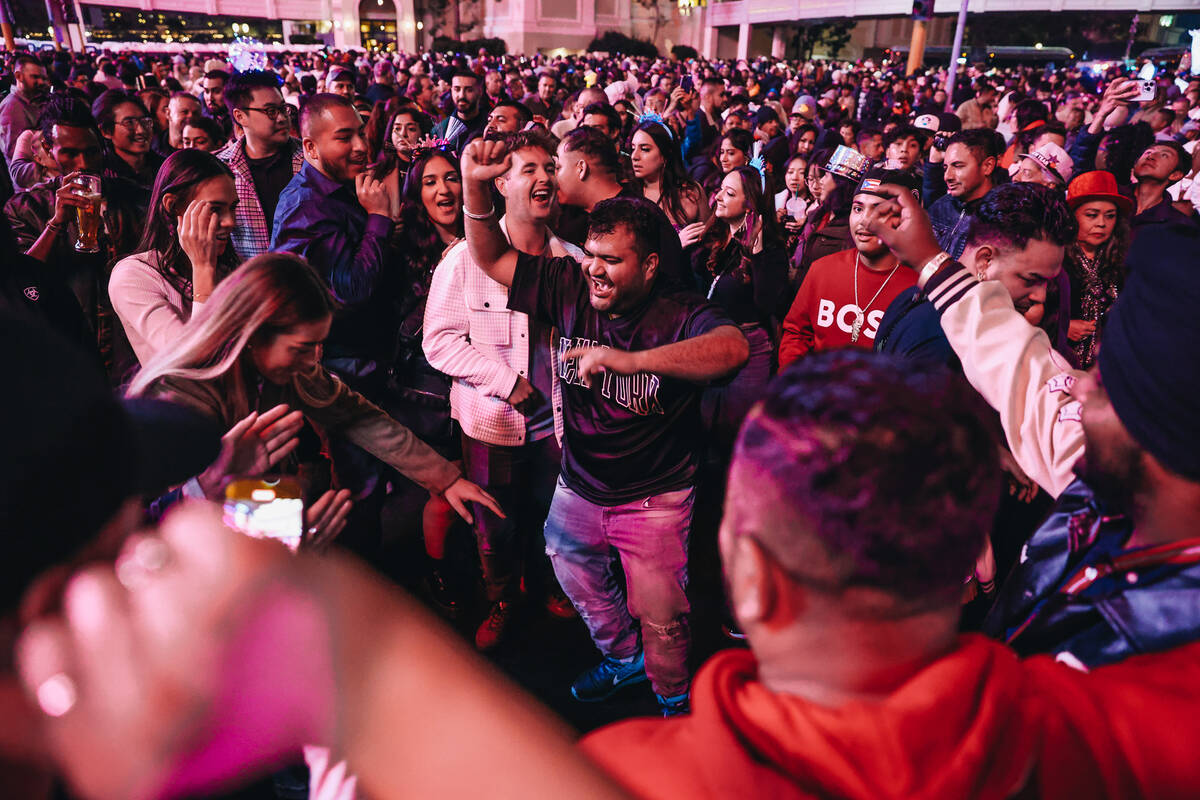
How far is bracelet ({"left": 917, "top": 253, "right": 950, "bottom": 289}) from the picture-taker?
1948 millimetres

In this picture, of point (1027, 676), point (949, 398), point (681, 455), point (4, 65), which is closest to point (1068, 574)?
point (1027, 676)

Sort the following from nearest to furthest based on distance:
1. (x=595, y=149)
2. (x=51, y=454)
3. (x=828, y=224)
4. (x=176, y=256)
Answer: (x=51, y=454), (x=176, y=256), (x=595, y=149), (x=828, y=224)

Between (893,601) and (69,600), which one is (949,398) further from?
(69,600)

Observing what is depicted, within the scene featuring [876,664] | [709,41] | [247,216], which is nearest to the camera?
[876,664]

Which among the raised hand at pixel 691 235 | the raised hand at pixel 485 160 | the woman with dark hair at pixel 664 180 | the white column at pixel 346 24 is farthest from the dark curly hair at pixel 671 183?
the white column at pixel 346 24

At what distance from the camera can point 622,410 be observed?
2414mm

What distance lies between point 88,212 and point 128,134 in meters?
2.11

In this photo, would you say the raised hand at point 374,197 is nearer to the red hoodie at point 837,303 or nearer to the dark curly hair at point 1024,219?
the red hoodie at point 837,303

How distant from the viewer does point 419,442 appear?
243 centimetres

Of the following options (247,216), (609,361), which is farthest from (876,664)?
(247,216)

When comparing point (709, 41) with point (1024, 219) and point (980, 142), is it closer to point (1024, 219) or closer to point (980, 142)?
→ point (980, 142)

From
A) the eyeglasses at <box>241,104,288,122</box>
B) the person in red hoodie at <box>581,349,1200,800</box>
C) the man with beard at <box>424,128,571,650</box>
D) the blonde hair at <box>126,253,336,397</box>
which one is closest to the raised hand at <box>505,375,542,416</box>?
the man with beard at <box>424,128,571,650</box>

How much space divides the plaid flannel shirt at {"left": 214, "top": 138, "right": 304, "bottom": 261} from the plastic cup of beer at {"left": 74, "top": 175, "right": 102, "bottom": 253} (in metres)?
0.59

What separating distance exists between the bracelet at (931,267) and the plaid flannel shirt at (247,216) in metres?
3.20
